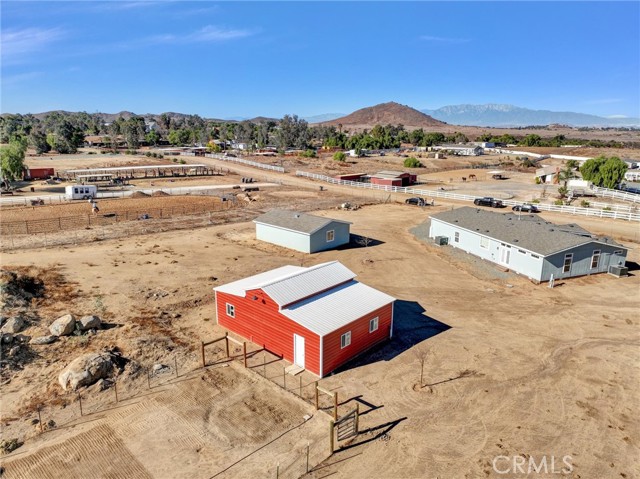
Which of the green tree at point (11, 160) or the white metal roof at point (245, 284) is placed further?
the green tree at point (11, 160)

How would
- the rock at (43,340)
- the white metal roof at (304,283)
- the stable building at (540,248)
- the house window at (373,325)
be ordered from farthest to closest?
the stable building at (540,248) → the house window at (373,325) → the rock at (43,340) → the white metal roof at (304,283)

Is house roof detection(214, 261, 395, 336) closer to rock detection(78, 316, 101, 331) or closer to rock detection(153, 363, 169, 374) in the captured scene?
rock detection(153, 363, 169, 374)

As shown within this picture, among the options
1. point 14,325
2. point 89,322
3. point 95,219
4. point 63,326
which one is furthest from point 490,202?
point 14,325

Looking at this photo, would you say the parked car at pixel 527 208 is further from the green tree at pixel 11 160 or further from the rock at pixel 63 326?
the green tree at pixel 11 160

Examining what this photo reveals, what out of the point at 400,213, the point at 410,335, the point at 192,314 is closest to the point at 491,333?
the point at 410,335

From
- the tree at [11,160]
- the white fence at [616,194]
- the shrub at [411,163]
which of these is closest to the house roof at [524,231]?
the white fence at [616,194]

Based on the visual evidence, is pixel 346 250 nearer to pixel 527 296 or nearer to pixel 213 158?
pixel 527 296
